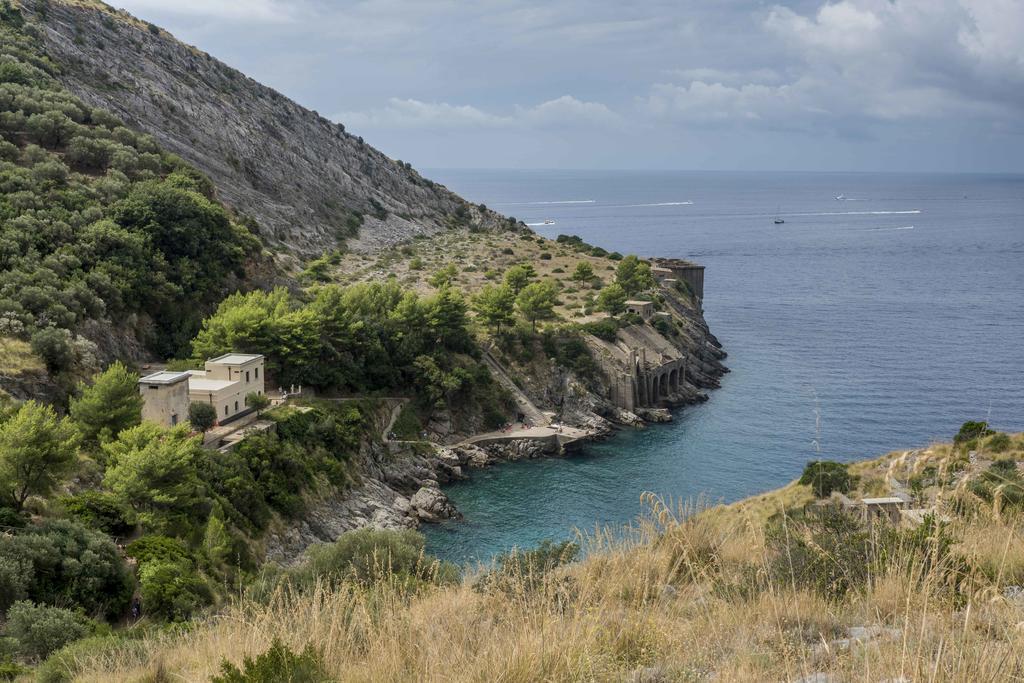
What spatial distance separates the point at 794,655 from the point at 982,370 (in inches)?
2783

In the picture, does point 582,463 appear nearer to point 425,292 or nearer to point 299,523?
point 299,523

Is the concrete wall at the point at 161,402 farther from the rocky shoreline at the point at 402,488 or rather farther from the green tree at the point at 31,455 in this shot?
the green tree at the point at 31,455

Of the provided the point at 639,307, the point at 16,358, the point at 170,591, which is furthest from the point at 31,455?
the point at 639,307

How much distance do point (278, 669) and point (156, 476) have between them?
965 inches

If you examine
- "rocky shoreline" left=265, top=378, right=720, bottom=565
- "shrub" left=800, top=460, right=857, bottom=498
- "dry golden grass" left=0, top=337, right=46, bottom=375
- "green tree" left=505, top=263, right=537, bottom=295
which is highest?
"green tree" left=505, top=263, right=537, bottom=295

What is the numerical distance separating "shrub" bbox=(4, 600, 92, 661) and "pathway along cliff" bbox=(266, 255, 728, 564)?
15.7 meters

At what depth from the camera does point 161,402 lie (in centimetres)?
3362

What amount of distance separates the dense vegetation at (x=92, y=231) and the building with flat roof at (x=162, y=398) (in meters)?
5.38

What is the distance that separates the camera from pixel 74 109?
202ft

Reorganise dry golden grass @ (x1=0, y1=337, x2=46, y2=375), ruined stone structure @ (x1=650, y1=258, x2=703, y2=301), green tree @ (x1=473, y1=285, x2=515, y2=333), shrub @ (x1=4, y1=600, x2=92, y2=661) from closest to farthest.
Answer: shrub @ (x1=4, y1=600, x2=92, y2=661)
dry golden grass @ (x1=0, y1=337, x2=46, y2=375)
green tree @ (x1=473, y1=285, x2=515, y2=333)
ruined stone structure @ (x1=650, y1=258, x2=703, y2=301)

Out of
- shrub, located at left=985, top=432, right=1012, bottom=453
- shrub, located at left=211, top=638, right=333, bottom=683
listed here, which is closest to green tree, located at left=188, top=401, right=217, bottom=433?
shrub, located at left=211, top=638, right=333, bottom=683

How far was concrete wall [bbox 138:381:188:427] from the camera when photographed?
110ft

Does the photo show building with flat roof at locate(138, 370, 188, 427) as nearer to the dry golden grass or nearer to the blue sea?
the dry golden grass

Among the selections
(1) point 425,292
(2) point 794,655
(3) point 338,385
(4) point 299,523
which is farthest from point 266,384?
(2) point 794,655
